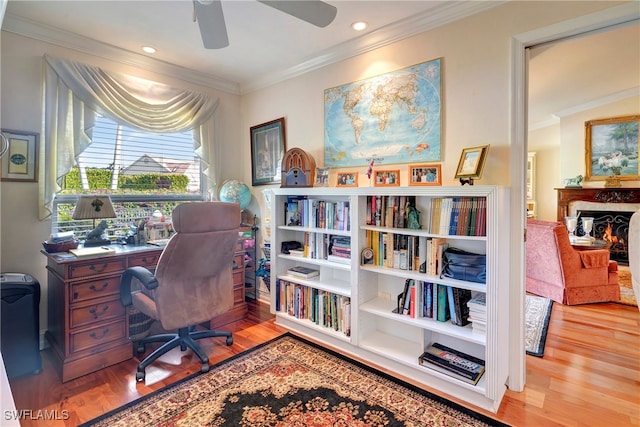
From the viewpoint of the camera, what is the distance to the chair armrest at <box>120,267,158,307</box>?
6.58 ft

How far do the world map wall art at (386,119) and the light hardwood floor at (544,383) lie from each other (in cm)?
163

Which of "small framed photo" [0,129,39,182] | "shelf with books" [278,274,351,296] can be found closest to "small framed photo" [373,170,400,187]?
"shelf with books" [278,274,351,296]

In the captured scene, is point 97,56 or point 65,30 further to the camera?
point 97,56

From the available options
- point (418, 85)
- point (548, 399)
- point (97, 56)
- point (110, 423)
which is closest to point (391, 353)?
point (548, 399)

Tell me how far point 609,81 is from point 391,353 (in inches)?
189

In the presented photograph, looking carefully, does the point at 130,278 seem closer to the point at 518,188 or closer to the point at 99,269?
the point at 99,269

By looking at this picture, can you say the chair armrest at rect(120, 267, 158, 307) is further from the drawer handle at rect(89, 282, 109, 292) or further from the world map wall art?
the world map wall art

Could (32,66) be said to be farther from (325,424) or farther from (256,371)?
(325,424)

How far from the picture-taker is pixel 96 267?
220cm

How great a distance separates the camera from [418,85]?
2312mm

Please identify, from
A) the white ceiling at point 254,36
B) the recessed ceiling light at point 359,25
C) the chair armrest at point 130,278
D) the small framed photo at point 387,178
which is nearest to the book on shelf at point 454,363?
the small framed photo at point 387,178

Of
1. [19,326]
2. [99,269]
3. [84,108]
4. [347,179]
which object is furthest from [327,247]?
[84,108]

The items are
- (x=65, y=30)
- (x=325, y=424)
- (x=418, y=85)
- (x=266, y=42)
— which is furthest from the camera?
(x=266, y=42)

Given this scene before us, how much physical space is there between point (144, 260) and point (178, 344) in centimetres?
71
